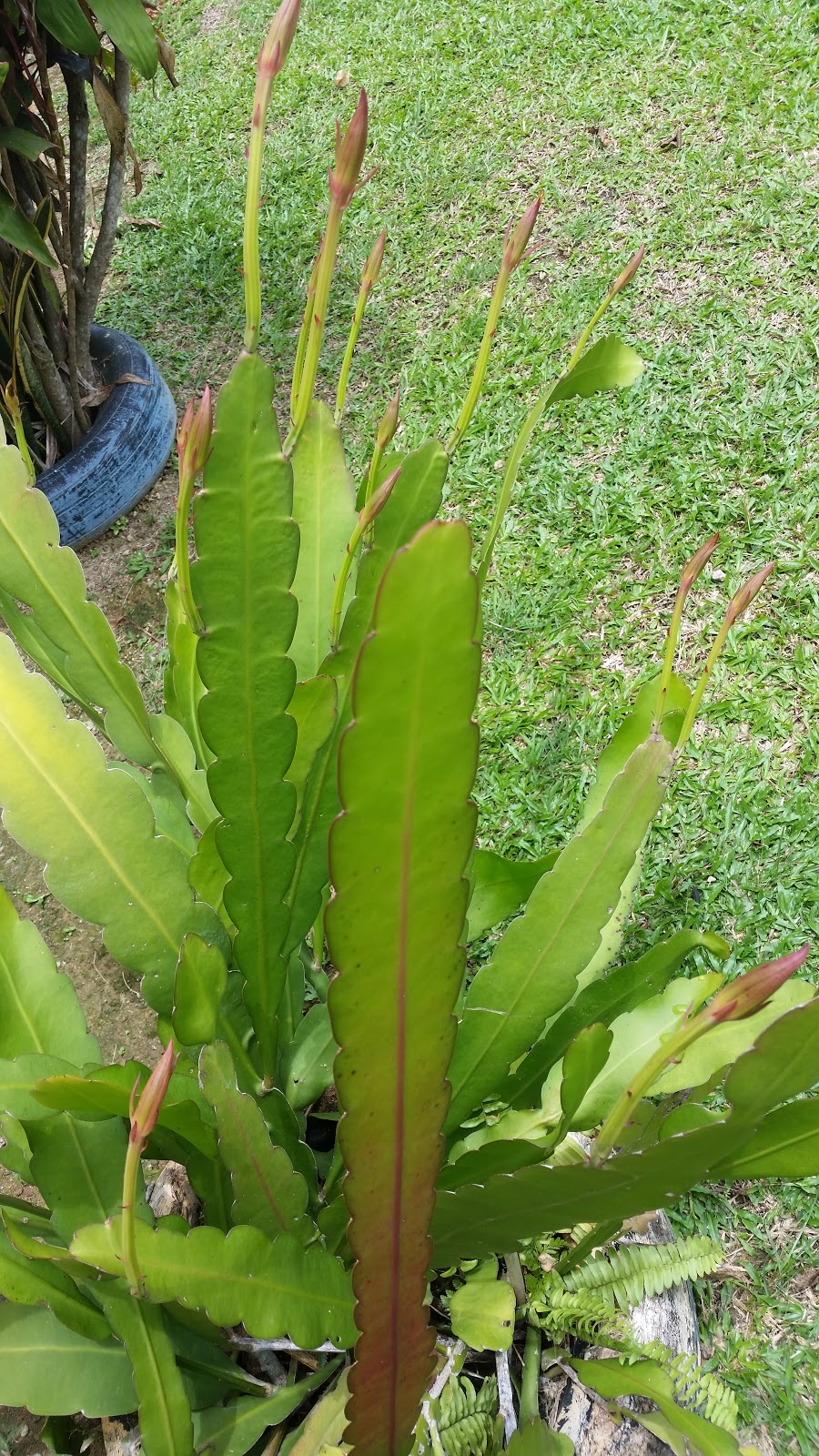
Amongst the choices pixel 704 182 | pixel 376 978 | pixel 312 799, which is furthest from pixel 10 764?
pixel 704 182

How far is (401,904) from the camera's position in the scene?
50 centimetres

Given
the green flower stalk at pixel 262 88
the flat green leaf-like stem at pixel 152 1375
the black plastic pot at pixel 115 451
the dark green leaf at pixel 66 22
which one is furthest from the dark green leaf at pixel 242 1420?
the dark green leaf at pixel 66 22

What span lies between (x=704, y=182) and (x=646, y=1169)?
8.25 ft

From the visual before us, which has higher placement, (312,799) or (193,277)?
(193,277)

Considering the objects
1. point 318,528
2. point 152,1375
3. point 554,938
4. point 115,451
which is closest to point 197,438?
point 318,528

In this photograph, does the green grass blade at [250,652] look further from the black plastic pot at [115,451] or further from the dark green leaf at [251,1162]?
the black plastic pot at [115,451]

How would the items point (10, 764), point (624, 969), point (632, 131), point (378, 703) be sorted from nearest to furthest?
point (378, 703) < point (10, 764) < point (624, 969) < point (632, 131)

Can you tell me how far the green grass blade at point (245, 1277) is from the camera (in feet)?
2.05

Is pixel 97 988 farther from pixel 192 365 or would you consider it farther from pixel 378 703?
pixel 192 365

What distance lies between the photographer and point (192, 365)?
254 cm

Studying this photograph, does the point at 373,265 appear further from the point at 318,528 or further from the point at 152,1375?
the point at 152,1375

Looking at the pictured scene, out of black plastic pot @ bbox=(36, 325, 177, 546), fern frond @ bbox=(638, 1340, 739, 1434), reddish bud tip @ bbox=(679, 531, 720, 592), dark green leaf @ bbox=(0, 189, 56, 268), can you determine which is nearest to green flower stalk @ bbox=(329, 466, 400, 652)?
reddish bud tip @ bbox=(679, 531, 720, 592)

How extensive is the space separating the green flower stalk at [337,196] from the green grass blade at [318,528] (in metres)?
0.17

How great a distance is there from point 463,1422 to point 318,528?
32.6 inches
